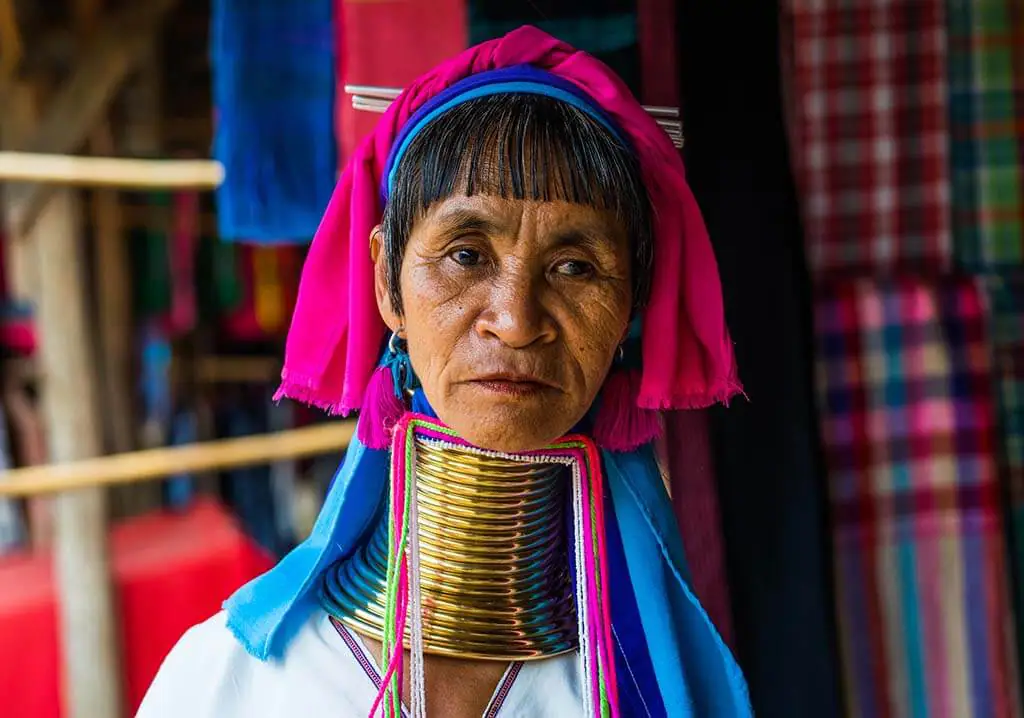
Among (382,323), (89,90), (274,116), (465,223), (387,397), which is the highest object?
(89,90)

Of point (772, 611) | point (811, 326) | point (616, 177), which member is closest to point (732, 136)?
point (811, 326)

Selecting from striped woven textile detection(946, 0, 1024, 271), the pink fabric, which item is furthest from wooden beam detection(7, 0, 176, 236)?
striped woven textile detection(946, 0, 1024, 271)

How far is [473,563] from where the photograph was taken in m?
1.23

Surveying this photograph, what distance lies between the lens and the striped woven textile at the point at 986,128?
6.34ft

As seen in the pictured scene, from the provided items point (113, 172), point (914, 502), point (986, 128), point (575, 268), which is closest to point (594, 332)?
point (575, 268)

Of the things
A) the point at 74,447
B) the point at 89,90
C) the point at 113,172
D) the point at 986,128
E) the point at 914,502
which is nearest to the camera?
the point at 914,502

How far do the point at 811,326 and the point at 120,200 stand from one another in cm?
348

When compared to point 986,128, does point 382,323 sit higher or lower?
lower

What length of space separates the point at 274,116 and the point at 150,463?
934mm

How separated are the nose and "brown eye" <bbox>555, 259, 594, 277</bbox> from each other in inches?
1.4

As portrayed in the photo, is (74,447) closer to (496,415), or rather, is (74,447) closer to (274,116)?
(274,116)

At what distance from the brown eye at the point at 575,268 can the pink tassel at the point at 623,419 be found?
0.68 ft

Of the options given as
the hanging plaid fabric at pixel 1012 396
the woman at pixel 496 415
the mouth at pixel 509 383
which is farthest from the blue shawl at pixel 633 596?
the hanging plaid fabric at pixel 1012 396

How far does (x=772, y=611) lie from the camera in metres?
1.66
